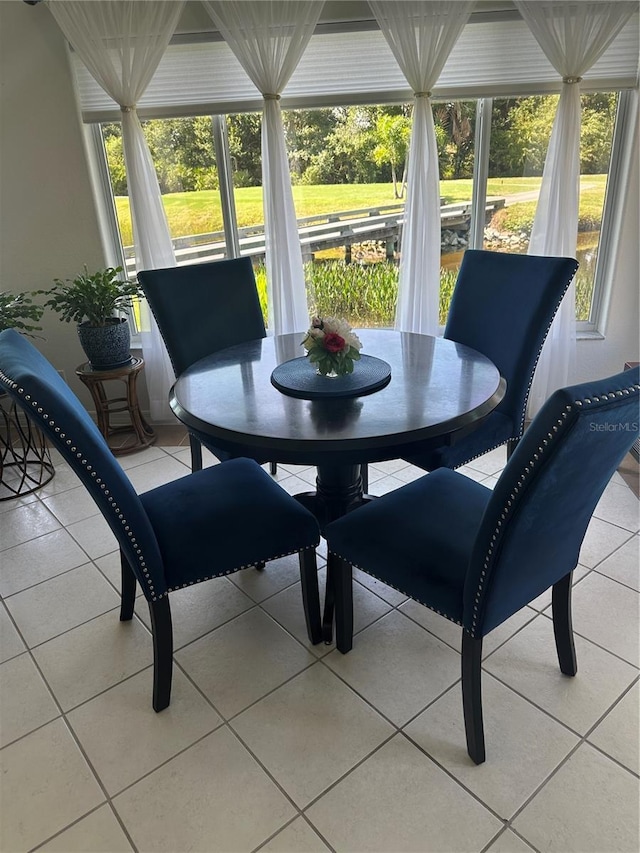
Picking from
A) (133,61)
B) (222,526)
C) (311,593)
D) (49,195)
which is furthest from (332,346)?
(49,195)

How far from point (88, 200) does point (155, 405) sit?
3.97 ft

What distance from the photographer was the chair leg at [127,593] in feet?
6.13

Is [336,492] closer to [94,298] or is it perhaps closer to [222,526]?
[222,526]

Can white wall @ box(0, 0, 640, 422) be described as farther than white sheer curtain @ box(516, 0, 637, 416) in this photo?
Yes

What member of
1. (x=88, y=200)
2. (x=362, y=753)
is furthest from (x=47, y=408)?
(x=88, y=200)

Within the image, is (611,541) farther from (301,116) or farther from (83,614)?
(301,116)

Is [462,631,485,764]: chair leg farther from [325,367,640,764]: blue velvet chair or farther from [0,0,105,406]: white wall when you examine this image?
[0,0,105,406]: white wall

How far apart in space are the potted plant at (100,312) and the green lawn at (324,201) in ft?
1.80

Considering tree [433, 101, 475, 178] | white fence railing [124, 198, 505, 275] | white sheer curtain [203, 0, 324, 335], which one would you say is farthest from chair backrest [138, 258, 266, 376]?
tree [433, 101, 475, 178]

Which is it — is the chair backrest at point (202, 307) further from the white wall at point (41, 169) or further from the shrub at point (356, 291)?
the white wall at point (41, 169)

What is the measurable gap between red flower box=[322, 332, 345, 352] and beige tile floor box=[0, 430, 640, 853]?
89 centimetres

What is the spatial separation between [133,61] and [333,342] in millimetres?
2153

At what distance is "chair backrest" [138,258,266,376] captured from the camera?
237 centimetres

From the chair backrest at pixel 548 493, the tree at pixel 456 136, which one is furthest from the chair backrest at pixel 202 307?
the chair backrest at pixel 548 493
